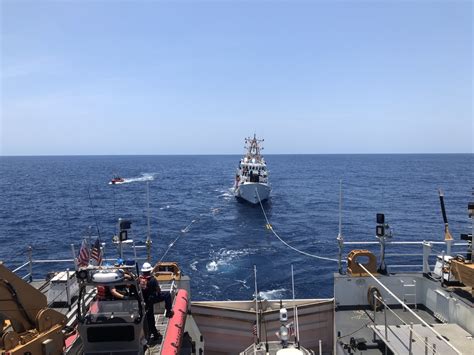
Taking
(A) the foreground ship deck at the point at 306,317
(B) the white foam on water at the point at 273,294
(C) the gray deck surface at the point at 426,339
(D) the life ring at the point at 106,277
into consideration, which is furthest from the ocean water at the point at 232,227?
(C) the gray deck surface at the point at 426,339

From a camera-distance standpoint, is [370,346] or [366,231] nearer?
[370,346]

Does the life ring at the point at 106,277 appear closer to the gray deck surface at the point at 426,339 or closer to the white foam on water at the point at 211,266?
the gray deck surface at the point at 426,339

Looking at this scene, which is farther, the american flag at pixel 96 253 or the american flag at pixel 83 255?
Result: the american flag at pixel 96 253

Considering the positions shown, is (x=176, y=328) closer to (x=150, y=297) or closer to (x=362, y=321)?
(x=150, y=297)

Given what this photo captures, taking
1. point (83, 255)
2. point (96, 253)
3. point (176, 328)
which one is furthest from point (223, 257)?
point (176, 328)

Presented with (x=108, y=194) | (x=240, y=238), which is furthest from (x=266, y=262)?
(x=108, y=194)

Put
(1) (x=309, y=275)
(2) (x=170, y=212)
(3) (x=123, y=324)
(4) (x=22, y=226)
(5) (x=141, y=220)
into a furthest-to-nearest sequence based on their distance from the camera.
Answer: (2) (x=170, y=212), (5) (x=141, y=220), (4) (x=22, y=226), (1) (x=309, y=275), (3) (x=123, y=324)

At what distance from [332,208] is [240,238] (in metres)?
23.3

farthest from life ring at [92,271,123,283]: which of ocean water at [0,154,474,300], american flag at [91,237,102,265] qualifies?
ocean water at [0,154,474,300]

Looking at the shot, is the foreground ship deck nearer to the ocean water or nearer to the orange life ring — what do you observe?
the orange life ring

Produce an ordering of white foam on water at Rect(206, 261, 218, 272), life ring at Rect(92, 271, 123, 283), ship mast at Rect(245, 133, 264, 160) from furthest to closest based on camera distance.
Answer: ship mast at Rect(245, 133, 264, 160) → white foam on water at Rect(206, 261, 218, 272) → life ring at Rect(92, 271, 123, 283)

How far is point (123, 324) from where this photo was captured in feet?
24.7

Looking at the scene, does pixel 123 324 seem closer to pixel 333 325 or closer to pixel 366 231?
pixel 333 325

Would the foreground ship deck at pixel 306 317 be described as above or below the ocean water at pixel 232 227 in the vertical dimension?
above
